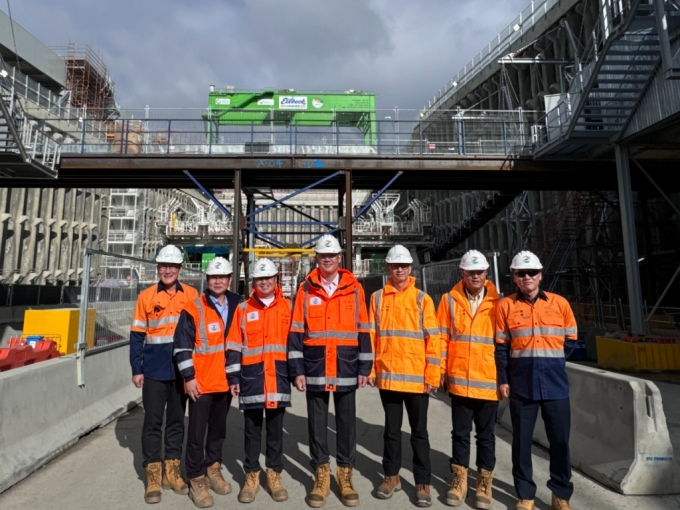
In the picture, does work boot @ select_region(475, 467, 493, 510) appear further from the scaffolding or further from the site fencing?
the scaffolding

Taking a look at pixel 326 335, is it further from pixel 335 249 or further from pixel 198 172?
pixel 198 172

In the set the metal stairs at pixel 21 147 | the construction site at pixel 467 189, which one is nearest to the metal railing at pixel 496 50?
the construction site at pixel 467 189

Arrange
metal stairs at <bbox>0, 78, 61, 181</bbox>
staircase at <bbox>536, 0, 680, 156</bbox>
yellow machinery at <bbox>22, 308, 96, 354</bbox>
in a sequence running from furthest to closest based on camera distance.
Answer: metal stairs at <bbox>0, 78, 61, 181</bbox> → staircase at <bbox>536, 0, 680, 156</bbox> → yellow machinery at <bbox>22, 308, 96, 354</bbox>

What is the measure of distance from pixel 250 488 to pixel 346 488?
0.83m

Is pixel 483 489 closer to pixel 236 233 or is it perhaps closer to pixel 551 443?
pixel 551 443

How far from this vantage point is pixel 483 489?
3.64m

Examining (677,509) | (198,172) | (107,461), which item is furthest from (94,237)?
(677,509)

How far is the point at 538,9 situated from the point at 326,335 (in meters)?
24.3

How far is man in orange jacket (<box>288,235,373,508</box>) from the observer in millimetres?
3779

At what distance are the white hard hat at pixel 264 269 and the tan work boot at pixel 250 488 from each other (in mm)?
1740

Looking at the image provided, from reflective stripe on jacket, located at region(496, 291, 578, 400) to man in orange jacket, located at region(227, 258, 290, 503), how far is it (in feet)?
6.30

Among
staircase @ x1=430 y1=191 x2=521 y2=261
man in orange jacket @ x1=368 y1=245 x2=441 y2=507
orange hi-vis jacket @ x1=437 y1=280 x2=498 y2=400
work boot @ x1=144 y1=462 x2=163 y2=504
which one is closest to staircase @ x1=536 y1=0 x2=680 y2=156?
staircase @ x1=430 y1=191 x2=521 y2=261

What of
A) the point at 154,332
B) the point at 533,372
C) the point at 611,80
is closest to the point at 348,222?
the point at 611,80

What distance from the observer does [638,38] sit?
9844mm
